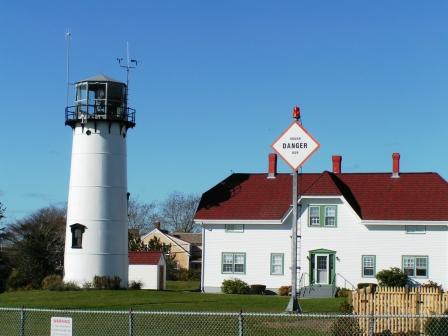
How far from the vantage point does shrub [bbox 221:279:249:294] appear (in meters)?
47.4

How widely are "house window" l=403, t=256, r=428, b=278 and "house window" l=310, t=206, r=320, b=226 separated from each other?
5.38 m

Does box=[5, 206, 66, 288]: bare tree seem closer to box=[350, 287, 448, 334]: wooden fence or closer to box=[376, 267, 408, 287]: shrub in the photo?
box=[376, 267, 408, 287]: shrub

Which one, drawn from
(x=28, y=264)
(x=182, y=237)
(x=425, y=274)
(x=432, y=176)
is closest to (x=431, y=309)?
(x=425, y=274)

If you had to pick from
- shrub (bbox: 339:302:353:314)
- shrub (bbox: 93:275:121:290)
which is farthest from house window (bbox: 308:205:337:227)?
shrub (bbox: 339:302:353:314)

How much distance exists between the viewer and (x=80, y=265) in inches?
1737

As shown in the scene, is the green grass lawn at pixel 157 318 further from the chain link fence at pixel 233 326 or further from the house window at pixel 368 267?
the house window at pixel 368 267

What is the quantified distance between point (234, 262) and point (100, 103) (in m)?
12.4

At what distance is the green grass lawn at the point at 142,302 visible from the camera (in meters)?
31.2

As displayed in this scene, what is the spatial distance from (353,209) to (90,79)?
16524 millimetres

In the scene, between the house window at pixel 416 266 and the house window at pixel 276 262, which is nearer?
the house window at pixel 416 266

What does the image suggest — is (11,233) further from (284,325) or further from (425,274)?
(284,325)

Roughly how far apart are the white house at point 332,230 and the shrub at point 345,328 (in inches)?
961

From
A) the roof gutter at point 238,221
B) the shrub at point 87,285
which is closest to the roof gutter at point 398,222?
the roof gutter at point 238,221

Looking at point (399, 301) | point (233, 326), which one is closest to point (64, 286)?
point (233, 326)
